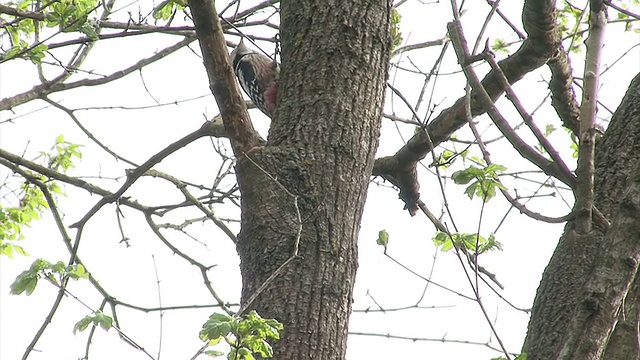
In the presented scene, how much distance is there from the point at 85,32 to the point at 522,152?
2206 millimetres

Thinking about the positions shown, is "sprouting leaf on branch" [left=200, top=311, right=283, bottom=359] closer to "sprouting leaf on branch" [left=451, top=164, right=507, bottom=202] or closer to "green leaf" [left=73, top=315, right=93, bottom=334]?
"green leaf" [left=73, top=315, right=93, bottom=334]

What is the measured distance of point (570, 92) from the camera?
3.40 metres

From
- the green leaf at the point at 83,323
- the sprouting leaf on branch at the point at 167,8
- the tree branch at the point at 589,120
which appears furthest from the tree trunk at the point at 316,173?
the sprouting leaf on branch at the point at 167,8

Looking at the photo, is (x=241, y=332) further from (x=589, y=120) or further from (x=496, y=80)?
(x=496, y=80)

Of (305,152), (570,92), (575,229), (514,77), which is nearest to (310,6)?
(305,152)

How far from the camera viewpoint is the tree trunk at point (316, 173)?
242 centimetres

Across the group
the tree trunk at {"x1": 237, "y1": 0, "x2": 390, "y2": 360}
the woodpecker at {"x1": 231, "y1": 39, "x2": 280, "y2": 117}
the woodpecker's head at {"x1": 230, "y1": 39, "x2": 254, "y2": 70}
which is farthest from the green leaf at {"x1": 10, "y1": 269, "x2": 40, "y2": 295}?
the woodpecker's head at {"x1": 230, "y1": 39, "x2": 254, "y2": 70}

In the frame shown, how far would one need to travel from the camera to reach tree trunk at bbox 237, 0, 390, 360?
2422mm

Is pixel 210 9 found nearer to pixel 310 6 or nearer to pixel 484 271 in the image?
pixel 310 6

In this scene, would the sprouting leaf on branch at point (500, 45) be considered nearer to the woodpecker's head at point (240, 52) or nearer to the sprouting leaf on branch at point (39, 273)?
the woodpecker's head at point (240, 52)

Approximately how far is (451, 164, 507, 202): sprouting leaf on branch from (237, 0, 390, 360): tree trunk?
326 mm

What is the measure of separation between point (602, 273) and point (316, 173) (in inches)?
46.7

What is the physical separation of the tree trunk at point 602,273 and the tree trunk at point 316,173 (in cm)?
63

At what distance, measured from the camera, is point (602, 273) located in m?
1.67
